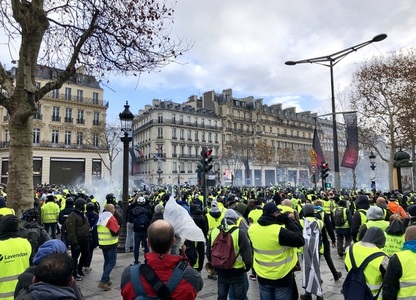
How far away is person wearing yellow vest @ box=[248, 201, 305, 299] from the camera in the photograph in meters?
4.06

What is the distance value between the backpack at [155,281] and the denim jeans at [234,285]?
244 cm

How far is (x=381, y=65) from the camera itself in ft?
77.8

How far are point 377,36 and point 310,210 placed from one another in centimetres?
848

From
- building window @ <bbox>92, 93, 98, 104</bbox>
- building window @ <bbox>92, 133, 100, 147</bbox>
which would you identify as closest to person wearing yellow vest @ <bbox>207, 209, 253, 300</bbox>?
building window @ <bbox>92, 133, 100, 147</bbox>

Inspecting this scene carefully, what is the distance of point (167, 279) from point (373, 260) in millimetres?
2263

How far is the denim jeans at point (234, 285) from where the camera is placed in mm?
4500

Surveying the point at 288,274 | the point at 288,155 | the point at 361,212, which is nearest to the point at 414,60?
the point at 361,212

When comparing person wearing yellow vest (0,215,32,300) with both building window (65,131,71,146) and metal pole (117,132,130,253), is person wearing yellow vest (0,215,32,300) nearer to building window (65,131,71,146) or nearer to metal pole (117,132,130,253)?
metal pole (117,132,130,253)

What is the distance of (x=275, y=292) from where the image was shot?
164 inches

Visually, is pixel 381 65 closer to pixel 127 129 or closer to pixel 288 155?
pixel 127 129

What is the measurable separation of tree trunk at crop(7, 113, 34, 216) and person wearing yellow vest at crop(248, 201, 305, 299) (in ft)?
15.9

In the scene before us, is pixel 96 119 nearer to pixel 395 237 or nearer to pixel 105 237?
pixel 105 237

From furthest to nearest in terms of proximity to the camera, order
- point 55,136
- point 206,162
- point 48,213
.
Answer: point 55,136, point 206,162, point 48,213

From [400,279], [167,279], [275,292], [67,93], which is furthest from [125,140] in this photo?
[67,93]
